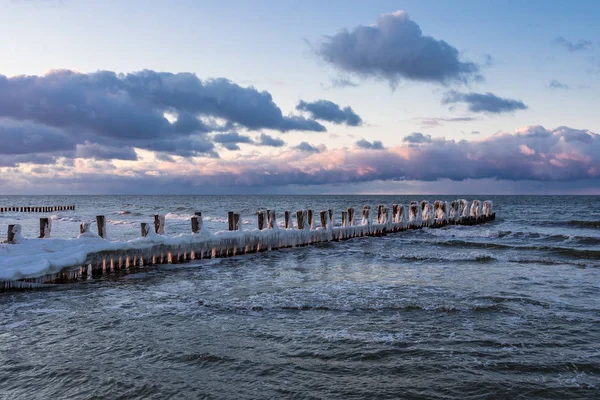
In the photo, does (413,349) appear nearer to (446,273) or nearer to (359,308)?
(359,308)

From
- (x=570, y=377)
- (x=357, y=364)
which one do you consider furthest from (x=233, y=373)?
(x=570, y=377)

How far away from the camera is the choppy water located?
18.5 feet

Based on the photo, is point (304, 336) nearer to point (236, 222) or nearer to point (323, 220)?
point (236, 222)

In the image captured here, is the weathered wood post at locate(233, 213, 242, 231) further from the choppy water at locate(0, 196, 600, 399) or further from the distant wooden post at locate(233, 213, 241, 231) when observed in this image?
the choppy water at locate(0, 196, 600, 399)

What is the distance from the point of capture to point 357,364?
6312 millimetres

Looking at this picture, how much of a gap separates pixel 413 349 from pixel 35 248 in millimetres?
10197

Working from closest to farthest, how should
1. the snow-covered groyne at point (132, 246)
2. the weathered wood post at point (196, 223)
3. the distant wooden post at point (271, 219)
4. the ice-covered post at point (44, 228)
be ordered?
the snow-covered groyne at point (132, 246), the ice-covered post at point (44, 228), the weathered wood post at point (196, 223), the distant wooden post at point (271, 219)

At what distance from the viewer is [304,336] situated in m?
7.50

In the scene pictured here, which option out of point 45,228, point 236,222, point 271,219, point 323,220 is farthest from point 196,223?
point 323,220

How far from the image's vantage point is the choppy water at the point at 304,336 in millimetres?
5629

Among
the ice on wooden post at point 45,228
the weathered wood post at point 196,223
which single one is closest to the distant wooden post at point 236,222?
the weathered wood post at point 196,223

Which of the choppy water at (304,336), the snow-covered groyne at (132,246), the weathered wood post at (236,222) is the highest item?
the weathered wood post at (236,222)

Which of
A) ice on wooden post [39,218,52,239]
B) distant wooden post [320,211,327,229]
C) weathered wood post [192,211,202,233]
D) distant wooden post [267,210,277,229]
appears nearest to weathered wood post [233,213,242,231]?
distant wooden post [267,210,277,229]

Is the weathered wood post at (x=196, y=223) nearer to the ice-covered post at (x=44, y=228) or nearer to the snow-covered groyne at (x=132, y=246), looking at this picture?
the snow-covered groyne at (x=132, y=246)
